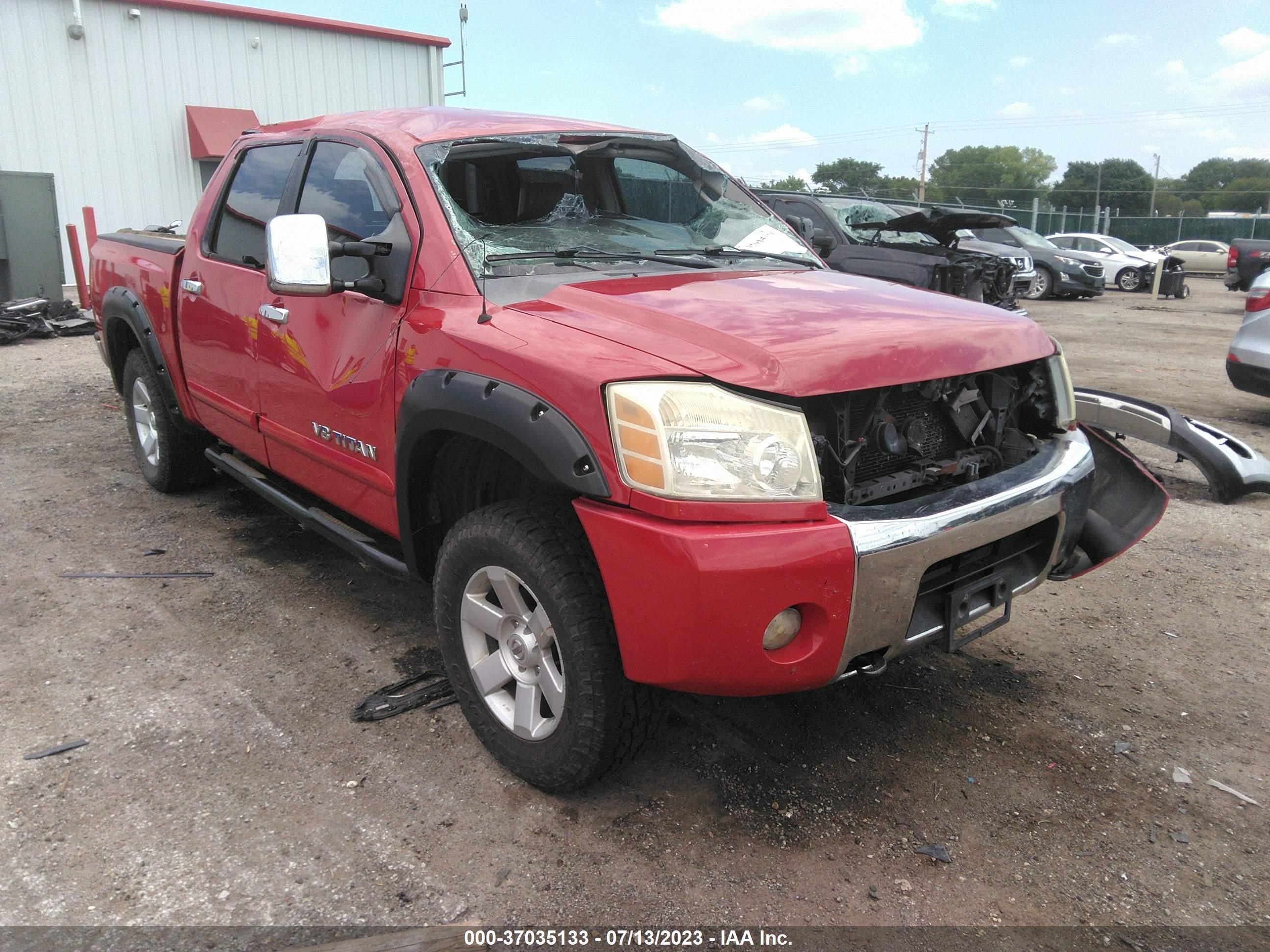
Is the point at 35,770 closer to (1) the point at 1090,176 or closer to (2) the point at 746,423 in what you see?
(2) the point at 746,423

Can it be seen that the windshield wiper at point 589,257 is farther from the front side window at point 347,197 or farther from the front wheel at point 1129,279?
the front wheel at point 1129,279

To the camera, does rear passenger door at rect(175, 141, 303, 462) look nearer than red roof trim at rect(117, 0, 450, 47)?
Yes

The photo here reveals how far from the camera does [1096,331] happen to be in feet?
44.3

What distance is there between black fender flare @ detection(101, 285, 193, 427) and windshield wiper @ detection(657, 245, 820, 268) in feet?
8.86

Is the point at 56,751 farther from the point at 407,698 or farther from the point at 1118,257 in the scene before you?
the point at 1118,257

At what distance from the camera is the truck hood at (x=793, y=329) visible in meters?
2.20

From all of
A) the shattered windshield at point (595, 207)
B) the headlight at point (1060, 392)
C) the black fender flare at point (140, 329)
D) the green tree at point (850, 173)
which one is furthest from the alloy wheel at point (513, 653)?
the green tree at point (850, 173)

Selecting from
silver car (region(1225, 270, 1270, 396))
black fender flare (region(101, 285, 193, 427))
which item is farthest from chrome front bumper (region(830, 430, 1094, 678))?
silver car (region(1225, 270, 1270, 396))

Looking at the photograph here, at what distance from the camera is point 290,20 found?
1981cm

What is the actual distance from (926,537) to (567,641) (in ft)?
2.94

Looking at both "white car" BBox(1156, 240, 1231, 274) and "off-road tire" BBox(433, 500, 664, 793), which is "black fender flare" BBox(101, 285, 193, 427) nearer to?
"off-road tire" BBox(433, 500, 664, 793)

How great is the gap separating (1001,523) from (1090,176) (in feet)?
381

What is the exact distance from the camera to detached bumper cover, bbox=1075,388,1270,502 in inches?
186

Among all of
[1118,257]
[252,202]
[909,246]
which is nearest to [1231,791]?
[252,202]
